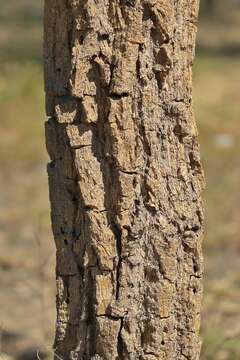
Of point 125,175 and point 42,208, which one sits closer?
point 125,175

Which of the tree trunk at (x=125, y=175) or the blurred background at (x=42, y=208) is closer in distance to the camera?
the tree trunk at (x=125, y=175)

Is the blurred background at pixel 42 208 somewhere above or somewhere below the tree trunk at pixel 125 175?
above

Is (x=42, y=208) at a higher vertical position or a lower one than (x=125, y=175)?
higher

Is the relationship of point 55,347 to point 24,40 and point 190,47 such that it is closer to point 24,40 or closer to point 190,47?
point 190,47
